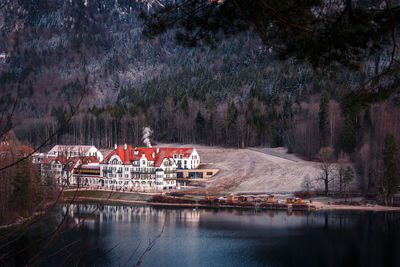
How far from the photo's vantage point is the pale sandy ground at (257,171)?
153 ft

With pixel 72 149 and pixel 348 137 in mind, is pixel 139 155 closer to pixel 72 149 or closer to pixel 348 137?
pixel 348 137

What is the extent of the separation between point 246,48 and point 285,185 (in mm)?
78913

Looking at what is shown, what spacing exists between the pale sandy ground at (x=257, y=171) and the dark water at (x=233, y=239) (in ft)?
32.8

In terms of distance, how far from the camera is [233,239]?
2716 cm

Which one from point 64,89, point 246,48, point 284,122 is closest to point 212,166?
point 284,122

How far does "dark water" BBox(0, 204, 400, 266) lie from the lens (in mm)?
22750

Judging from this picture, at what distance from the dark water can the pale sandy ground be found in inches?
393

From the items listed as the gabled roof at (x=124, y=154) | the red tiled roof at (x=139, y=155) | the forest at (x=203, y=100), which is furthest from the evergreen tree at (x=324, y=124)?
the gabled roof at (x=124, y=154)

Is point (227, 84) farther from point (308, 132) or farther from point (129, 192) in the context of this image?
point (129, 192)

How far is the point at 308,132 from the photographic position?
2261 inches

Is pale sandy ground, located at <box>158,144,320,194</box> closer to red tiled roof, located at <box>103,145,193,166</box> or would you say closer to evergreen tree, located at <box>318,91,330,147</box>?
evergreen tree, located at <box>318,91,330,147</box>

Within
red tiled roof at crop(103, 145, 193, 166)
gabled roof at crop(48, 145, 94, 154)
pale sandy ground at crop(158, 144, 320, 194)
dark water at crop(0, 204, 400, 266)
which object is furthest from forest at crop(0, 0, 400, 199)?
red tiled roof at crop(103, 145, 193, 166)

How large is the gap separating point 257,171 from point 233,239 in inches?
970

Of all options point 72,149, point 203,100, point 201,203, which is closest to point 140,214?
point 201,203
